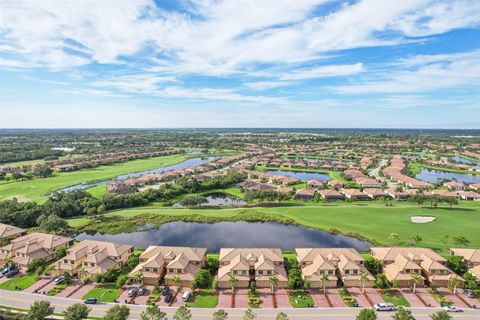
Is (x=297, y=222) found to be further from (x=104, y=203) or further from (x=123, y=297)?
(x=104, y=203)

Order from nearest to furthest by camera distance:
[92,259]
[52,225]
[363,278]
A: [363,278] → [92,259] → [52,225]

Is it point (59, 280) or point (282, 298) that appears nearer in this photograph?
point (282, 298)

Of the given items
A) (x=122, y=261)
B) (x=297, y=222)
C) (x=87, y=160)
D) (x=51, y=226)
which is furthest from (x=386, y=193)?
(x=87, y=160)

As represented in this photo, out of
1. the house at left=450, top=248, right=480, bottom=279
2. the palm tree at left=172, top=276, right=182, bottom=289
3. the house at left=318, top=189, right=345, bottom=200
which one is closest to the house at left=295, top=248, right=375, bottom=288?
the house at left=450, top=248, right=480, bottom=279

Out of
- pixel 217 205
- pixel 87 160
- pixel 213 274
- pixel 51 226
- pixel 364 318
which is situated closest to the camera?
pixel 364 318

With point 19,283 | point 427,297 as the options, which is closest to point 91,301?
point 19,283

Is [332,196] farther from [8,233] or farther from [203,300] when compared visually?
[8,233]
